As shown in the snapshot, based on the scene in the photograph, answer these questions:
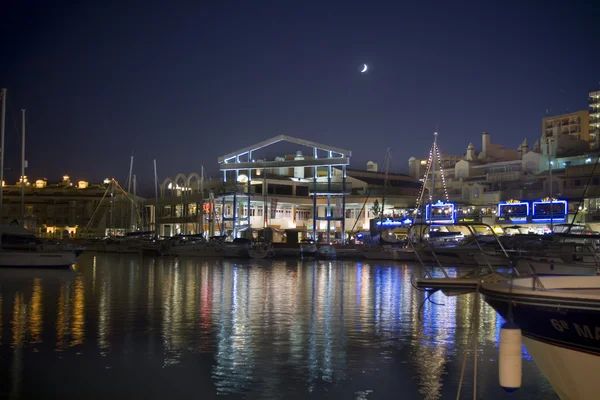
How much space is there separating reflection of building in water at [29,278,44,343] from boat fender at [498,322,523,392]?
11.3m

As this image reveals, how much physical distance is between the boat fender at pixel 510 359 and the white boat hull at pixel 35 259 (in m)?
36.8

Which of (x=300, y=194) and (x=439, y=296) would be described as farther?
(x=300, y=194)

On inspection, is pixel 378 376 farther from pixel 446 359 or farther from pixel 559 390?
pixel 559 390

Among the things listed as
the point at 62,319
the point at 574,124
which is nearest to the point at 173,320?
the point at 62,319

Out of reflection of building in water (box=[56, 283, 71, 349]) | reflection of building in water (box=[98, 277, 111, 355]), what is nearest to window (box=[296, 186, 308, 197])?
reflection of building in water (box=[98, 277, 111, 355])

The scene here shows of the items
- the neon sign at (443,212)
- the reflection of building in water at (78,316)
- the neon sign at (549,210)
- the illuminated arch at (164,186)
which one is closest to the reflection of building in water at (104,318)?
the reflection of building in water at (78,316)

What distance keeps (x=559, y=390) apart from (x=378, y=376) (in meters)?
3.65

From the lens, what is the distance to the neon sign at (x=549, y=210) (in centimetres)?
6525

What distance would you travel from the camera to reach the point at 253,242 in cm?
6506

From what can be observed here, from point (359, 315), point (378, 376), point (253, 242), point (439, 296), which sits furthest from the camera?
Answer: point (253, 242)

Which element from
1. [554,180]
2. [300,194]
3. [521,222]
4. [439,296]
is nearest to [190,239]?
[300,194]

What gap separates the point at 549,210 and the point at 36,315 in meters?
57.3

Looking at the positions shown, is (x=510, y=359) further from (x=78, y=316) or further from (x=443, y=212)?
(x=443, y=212)

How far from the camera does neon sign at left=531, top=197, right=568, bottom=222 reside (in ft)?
214
